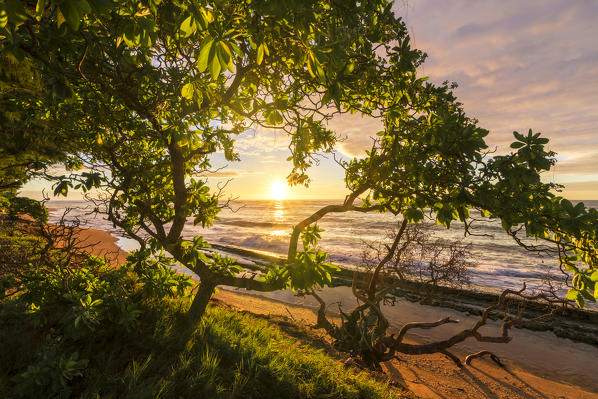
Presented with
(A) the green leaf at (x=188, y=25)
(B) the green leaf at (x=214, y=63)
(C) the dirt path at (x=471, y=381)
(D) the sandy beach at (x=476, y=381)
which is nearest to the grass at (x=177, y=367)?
(D) the sandy beach at (x=476, y=381)

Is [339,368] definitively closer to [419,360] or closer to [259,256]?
[419,360]

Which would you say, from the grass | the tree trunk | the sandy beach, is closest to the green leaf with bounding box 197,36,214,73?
the grass

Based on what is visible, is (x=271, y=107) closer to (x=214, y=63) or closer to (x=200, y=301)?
(x=214, y=63)

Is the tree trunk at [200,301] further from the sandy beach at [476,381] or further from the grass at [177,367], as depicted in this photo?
the sandy beach at [476,381]

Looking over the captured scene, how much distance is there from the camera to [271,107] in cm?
356

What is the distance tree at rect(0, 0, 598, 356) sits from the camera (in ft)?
6.14

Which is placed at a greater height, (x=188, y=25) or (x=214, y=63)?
(x=188, y=25)

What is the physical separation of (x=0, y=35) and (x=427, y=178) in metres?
4.63

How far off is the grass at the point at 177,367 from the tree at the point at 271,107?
1.12 m

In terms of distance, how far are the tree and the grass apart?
112 centimetres

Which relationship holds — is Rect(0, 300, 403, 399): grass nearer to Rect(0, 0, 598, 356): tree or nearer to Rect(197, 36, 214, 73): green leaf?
Rect(0, 0, 598, 356): tree

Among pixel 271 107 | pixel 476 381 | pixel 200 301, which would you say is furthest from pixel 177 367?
pixel 476 381

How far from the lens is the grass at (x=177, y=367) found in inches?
Result: 137

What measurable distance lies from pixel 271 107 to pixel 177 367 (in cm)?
404
